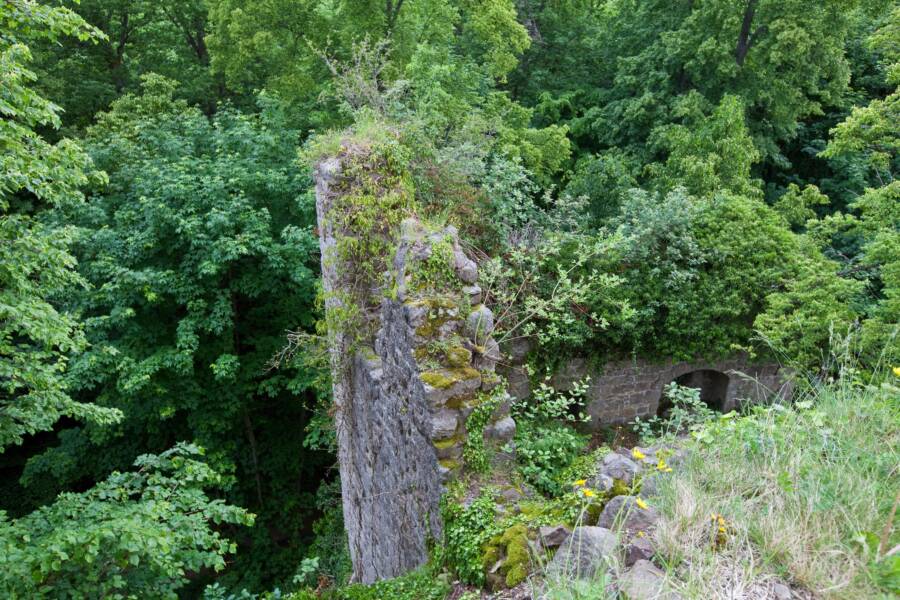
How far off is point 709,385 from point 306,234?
7.44 meters

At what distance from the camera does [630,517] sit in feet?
8.86

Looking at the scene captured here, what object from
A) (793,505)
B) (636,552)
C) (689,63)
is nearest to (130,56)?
(689,63)

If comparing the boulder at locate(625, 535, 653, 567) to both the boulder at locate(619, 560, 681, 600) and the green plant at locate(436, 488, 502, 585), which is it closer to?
the boulder at locate(619, 560, 681, 600)

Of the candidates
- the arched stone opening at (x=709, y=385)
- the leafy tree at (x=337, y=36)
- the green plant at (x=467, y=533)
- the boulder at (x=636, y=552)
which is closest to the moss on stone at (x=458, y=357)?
the green plant at (x=467, y=533)

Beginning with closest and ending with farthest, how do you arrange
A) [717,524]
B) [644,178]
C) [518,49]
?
[717,524] < [518,49] < [644,178]

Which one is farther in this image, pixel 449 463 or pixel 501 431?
Answer: pixel 501 431

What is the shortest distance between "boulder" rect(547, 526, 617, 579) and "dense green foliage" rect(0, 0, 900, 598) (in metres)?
0.90

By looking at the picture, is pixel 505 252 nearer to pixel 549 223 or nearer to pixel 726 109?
pixel 549 223

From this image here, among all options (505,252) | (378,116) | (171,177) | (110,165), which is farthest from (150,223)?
(505,252)

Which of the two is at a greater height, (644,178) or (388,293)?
(644,178)

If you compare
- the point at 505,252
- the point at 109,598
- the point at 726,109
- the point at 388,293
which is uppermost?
the point at 726,109

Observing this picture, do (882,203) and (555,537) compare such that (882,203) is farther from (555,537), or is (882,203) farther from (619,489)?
(555,537)

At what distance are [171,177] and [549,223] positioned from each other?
561cm

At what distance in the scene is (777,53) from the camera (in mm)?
10305
